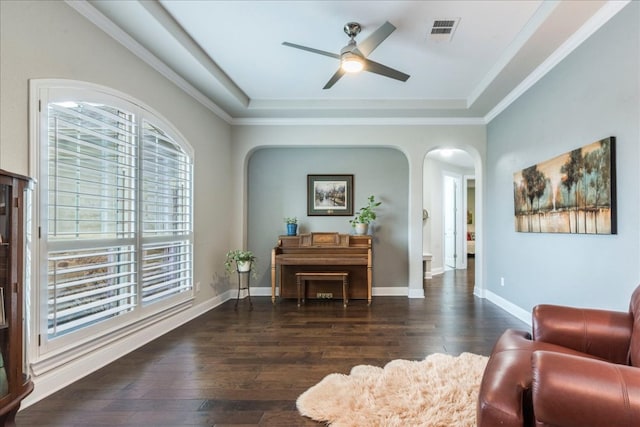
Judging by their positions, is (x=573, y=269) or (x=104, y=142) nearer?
(x=104, y=142)

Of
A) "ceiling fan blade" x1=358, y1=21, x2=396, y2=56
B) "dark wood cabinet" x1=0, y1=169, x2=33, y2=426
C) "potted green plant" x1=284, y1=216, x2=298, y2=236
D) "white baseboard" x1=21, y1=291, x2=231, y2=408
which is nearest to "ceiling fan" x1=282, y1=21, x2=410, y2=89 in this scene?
"ceiling fan blade" x1=358, y1=21, x2=396, y2=56

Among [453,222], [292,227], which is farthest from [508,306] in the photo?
[453,222]

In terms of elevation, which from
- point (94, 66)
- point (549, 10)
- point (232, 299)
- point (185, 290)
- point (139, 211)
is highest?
point (549, 10)

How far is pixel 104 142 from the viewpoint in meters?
2.49

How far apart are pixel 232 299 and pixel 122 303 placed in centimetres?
212

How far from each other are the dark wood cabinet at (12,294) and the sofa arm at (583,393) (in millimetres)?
2185

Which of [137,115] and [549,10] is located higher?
[549,10]

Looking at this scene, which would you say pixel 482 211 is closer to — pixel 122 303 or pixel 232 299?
pixel 232 299

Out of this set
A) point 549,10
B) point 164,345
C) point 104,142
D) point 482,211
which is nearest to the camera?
point 549,10

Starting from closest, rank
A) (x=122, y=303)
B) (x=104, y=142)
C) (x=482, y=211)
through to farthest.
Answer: (x=104, y=142) → (x=122, y=303) → (x=482, y=211)

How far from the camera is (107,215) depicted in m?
2.53

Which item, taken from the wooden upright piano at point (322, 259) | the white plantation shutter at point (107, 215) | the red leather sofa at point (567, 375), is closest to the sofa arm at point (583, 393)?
the red leather sofa at point (567, 375)

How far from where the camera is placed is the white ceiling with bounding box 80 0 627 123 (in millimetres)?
2436

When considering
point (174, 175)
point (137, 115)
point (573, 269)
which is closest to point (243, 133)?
point (174, 175)
